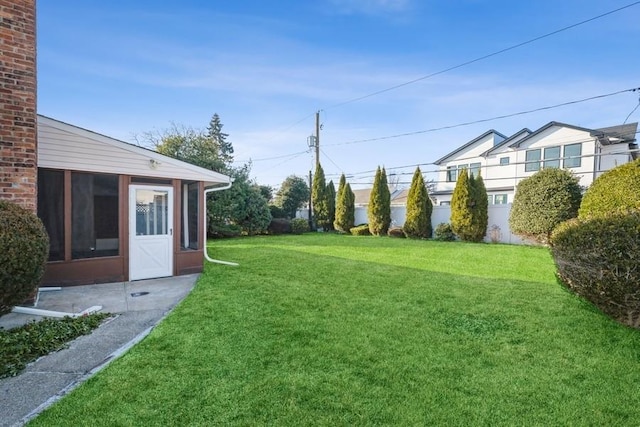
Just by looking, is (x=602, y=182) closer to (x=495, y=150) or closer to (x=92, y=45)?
(x=92, y=45)

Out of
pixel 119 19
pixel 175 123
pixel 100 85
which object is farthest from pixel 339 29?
pixel 175 123

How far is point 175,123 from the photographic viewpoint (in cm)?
1831

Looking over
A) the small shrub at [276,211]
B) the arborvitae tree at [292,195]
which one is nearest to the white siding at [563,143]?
the arborvitae tree at [292,195]

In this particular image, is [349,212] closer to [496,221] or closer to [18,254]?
[496,221]

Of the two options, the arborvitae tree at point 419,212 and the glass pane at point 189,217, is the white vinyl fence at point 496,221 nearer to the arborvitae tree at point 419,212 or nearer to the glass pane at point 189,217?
the arborvitae tree at point 419,212

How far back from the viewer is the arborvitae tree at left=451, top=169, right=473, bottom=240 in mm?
13844

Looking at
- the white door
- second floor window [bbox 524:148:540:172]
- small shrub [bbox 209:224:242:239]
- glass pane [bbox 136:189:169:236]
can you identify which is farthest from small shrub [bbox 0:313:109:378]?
second floor window [bbox 524:148:540:172]

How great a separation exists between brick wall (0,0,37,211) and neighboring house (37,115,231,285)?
1072 mm

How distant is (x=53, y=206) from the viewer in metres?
6.03

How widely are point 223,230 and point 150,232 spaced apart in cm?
908

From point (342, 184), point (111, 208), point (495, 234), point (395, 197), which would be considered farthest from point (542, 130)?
point (111, 208)

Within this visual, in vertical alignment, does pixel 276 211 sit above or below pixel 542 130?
below

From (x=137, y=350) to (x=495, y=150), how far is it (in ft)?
83.5

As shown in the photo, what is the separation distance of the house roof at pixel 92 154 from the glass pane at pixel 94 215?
9.7 inches
